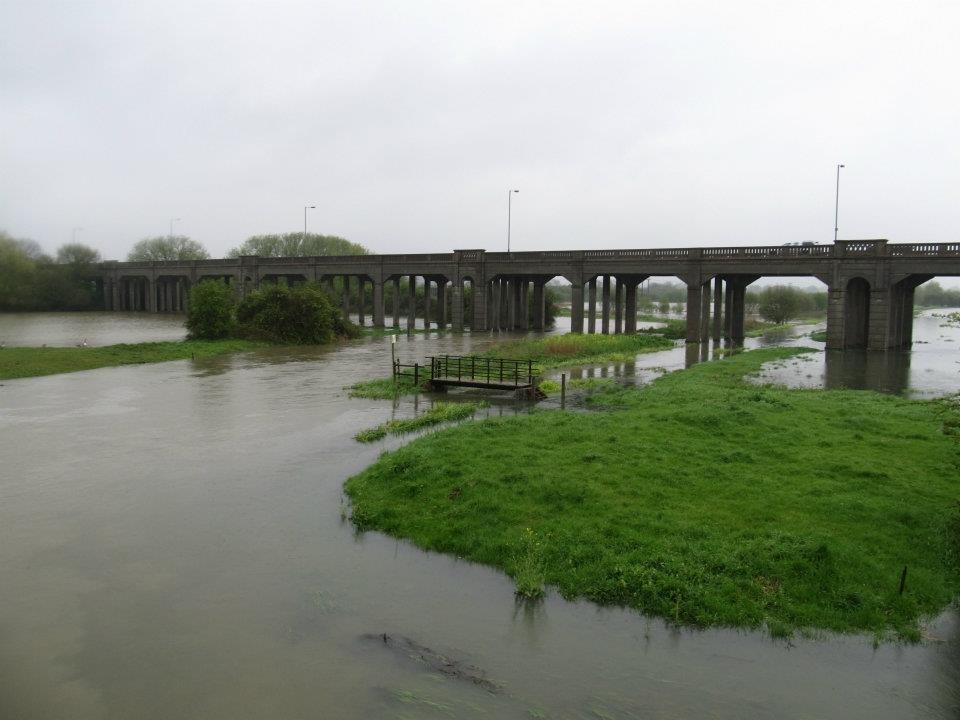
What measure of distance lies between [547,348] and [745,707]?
1556 inches

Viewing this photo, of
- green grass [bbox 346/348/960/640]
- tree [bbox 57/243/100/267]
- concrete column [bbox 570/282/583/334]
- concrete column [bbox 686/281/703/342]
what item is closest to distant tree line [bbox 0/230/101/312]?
tree [bbox 57/243/100/267]

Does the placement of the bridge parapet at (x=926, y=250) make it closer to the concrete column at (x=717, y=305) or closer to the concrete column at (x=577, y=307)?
the concrete column at (x=717, y=305)

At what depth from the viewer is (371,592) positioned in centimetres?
1218

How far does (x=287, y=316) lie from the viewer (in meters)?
58.2

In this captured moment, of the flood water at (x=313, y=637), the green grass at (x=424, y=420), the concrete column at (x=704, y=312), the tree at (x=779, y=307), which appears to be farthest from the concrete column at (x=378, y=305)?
the flood water at (x=313, y=637)

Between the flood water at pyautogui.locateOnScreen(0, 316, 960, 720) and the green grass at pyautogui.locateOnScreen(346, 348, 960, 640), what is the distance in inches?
23.4

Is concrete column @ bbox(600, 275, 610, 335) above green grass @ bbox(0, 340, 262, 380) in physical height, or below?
above

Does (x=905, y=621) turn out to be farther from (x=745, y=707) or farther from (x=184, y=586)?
(x=184, y=586)

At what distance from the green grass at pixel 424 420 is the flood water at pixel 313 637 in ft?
15.6

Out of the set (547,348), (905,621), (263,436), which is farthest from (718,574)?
(547,348)

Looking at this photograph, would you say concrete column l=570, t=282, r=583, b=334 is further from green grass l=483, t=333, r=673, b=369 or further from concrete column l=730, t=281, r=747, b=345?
concrete column l=730, t=281, r=747, b=345

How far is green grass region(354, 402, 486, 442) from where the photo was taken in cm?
2314

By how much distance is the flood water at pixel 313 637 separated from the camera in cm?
925

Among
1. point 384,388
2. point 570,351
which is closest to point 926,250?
point 570,351
